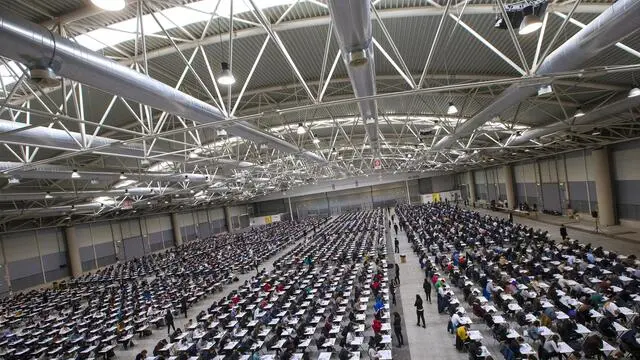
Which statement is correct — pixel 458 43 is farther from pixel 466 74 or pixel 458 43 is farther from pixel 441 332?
pixel 441 332

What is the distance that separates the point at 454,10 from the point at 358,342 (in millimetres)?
9720

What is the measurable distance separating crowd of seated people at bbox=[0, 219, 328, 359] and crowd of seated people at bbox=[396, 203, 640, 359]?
42.7 feet

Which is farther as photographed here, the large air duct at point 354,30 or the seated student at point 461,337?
the seated student at point 461,337

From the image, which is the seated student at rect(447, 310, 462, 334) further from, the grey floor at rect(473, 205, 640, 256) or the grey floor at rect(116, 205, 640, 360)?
the grey floor at rect(473, 205, 640, 256)

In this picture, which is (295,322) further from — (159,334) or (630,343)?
(630,343)

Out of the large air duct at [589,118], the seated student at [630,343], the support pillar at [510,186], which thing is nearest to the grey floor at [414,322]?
the seated student at [630,343]

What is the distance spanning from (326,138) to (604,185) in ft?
70.4

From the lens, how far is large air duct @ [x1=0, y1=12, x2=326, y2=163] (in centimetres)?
526

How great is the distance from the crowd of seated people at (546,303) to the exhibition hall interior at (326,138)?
0.27ft

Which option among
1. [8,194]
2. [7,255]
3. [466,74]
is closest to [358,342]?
[466,74]

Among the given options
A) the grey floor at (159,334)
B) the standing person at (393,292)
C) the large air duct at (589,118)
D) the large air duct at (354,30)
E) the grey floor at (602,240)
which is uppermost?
the large air duct at (354,30)

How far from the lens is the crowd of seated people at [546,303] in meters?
9.45

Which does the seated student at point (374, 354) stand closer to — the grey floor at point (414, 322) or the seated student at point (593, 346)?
the grey floor at point (414, 322)

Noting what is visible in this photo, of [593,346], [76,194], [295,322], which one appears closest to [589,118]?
[593,346]
